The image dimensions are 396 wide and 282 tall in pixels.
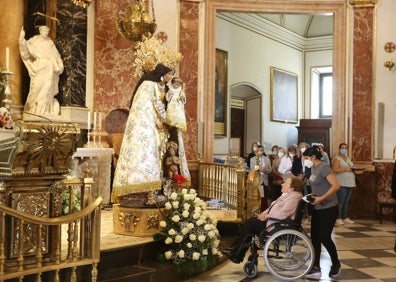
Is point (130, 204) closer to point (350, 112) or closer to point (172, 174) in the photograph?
point (172, 174)

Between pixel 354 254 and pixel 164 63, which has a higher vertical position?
pixel 164 63

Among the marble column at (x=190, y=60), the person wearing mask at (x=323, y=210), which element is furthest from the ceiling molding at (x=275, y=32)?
the person wearing mask at (x=323, y=210)

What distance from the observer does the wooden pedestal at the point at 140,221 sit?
20.9 ft

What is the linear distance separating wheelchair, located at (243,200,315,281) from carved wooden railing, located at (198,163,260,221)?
4.81 feet

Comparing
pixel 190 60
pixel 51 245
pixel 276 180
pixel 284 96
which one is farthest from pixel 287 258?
pixel 284 96

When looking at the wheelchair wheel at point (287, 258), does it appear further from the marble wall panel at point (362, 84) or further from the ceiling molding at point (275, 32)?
the ceiling molding at point (275, 32)

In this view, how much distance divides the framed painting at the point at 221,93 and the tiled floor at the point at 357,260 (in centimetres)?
564

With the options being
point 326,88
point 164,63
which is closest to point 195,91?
point 164,63

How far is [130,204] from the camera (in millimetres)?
6504

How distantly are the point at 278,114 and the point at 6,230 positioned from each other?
1403 centimetres

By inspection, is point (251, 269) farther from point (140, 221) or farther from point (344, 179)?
point (344, 179)

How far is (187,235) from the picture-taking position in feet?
19.9

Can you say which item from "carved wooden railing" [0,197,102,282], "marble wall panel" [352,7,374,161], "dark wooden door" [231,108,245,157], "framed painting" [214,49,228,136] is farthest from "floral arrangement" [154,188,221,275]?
"dark wooden door" [231,108,245,157]

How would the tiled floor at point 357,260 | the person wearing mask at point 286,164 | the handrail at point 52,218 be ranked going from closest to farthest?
the handrail at point 52,218
the tiled floor at point 357,260
the person wearing mask at point 286,164
